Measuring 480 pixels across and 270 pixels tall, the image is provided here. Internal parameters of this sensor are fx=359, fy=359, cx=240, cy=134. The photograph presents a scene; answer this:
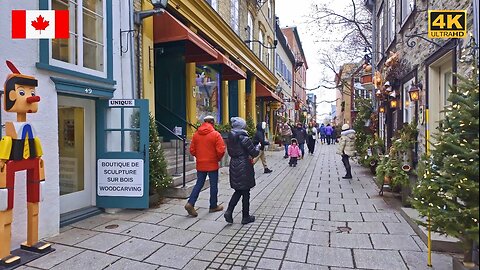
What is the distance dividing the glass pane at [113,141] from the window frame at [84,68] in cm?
84

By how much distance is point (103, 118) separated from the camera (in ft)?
19.3

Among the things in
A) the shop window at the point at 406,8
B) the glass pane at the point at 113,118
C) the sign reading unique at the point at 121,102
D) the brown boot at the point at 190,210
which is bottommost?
the brown boot at the point at 190,210

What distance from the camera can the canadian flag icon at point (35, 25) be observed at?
4105mm

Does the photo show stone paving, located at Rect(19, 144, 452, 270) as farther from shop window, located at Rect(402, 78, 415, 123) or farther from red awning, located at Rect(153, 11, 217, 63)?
red awning, located at Rect(153, 11, 217, 63)

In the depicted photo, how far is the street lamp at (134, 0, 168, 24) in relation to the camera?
6.64 metres

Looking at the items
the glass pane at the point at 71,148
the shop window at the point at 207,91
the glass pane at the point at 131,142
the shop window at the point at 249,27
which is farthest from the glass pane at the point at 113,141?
the shop window at the point at 249,27

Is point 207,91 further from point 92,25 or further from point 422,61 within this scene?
point 422,61

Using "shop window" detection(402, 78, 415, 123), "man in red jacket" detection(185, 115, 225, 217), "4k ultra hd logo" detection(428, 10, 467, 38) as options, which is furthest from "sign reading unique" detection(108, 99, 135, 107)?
"shop window" detection(402, 78, 415, 123)

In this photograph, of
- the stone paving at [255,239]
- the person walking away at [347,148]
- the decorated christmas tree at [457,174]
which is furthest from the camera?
the person walking away at [347,148]

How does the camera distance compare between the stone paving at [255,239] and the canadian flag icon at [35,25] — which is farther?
the canadian flag icon at [35,25]

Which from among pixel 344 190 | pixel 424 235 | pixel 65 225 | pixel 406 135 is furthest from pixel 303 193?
pixel 65 225

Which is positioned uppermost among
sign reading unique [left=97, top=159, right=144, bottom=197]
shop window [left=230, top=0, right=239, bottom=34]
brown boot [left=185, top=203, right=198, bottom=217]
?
shop window [left=230, top=0, right=239, bottom=34]

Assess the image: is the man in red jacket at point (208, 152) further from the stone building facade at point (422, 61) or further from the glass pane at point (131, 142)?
the stone building facade at point (422, 61)

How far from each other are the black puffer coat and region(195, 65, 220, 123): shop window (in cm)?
567
